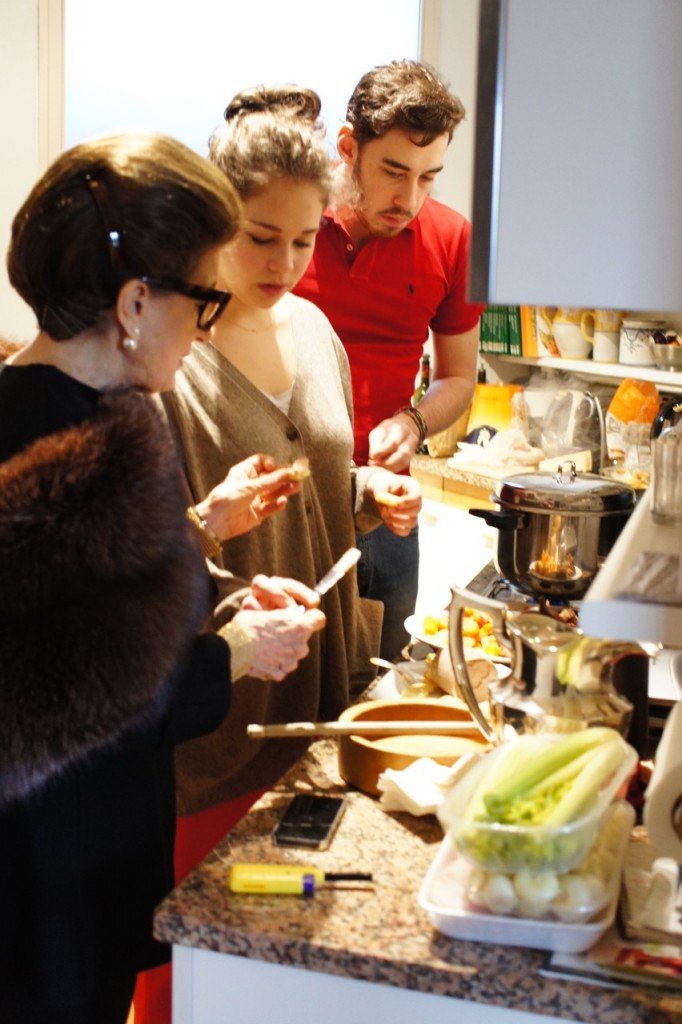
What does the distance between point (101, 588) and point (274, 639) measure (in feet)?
0.98

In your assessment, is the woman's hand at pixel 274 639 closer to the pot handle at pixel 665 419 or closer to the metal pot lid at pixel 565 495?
the metal pot lid at pixel 565 495

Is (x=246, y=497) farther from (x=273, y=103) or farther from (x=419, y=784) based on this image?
(x=273, y=103)

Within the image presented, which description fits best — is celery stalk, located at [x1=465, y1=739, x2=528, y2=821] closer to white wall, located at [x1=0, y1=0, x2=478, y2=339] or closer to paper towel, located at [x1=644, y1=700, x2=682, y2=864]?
paper towel, located at [x1=644, y1=700, x2=682, y2=864]

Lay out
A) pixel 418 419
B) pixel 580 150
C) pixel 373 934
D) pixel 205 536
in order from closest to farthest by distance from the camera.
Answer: pixel 580 150 < pixel 373 934 < pixel 205 536 < pixel 418 419

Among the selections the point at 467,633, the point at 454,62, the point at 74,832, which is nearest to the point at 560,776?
the point at 74,832

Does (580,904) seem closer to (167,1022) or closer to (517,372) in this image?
(167,1022)

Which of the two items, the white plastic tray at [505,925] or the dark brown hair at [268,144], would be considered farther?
the dark brown hair at [268,144]

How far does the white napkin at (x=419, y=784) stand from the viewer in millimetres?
1411

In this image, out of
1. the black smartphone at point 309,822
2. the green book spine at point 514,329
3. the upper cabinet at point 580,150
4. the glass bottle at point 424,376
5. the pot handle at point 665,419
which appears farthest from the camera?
the glass bottle at point 424,376

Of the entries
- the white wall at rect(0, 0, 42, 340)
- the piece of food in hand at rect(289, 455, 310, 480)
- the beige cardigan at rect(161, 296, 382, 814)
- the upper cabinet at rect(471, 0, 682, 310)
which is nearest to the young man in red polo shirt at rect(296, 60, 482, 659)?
the beige cardigan at rect(161, 296, 382, 814)

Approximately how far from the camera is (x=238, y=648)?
1.51m

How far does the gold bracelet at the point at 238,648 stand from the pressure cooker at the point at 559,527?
0.61m

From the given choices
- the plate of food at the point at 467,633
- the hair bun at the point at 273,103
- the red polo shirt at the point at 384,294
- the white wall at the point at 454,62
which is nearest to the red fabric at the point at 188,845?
the plate of food at the point at 467,633

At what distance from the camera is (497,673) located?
1.75 metres
